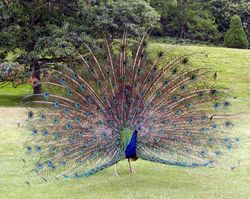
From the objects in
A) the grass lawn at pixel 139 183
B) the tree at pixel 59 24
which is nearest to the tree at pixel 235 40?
the tree at pixel 59 24

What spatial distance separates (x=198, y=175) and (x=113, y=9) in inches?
548

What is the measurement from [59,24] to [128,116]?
1517 centimetres

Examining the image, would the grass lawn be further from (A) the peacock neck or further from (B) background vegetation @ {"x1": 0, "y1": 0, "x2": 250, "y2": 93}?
(B) background vegetation @ {"x1": 0, "y1": 0, "x2": 250, "y2": 93}

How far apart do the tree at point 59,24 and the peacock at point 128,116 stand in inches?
451

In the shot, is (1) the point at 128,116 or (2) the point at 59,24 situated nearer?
(1) the point at 128,116

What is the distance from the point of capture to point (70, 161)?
26.8 feet

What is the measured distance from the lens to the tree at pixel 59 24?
2088 cm

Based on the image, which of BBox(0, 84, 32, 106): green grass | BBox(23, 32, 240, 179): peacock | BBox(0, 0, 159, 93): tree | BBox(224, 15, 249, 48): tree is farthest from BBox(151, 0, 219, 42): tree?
BBox(23, 32, 240, 179): peacock

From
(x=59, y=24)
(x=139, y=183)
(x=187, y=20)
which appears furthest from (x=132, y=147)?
(x=187, y=20)

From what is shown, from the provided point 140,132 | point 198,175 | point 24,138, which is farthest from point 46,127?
point 24,138

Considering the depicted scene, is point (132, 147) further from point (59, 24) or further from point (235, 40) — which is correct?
point (235, 40)

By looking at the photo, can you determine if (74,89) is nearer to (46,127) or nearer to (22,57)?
(46,127)

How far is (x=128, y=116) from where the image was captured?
27.5 ft

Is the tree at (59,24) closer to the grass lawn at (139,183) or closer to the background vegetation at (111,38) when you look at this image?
the background vegetation at (111,38)
